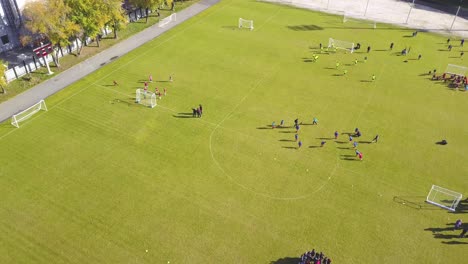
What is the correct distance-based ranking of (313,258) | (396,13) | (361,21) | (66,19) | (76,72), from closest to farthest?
(313,258) < (66,19) < (76,72) < (361,21) < (396,13)

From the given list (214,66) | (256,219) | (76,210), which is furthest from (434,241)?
(214,66)

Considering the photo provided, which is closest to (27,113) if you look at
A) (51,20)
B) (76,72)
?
(76,72)

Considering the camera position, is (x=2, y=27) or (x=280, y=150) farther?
(x=2, y=27)

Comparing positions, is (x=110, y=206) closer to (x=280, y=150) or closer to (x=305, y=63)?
(x=280, y=150)

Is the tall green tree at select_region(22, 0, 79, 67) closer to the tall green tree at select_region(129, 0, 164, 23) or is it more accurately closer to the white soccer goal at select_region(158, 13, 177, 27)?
the tall green tree at select_region(129, 0, 164, 23)

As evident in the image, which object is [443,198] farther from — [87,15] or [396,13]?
[396,13]

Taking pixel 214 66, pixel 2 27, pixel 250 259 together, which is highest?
pixel 2 27

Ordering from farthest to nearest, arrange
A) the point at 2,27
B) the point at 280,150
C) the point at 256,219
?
the point at 2,27
the point at 280,150
the point at 256,219
